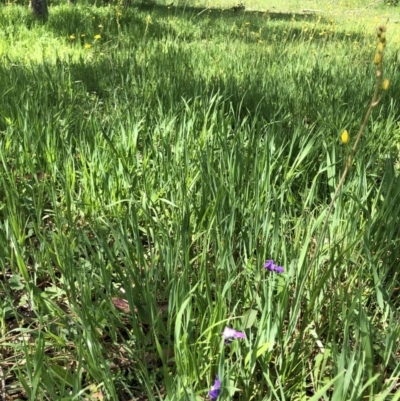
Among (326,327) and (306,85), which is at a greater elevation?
(306,85)

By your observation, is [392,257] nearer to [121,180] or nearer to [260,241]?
[260,241]

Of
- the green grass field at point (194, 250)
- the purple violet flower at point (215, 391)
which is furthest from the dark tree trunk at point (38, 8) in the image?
the purple violet flower at point (215, 391)

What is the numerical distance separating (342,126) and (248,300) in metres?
1.38

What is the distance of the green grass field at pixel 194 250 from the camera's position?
3.20 ft

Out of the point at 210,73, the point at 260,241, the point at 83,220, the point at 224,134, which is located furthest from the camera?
the point at 210,73

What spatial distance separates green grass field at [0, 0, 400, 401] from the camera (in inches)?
38.4

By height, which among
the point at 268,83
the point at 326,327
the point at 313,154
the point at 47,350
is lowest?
the point at 47,350

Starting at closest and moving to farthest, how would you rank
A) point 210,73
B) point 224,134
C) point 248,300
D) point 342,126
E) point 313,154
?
point 248,300 < point 224,134 < point 313,154 < point 342,126 < point 210,73

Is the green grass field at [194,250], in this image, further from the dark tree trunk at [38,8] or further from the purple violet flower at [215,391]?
the dark tree trunk at [38,8]

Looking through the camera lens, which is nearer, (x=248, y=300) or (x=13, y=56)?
(x=248, y=300)

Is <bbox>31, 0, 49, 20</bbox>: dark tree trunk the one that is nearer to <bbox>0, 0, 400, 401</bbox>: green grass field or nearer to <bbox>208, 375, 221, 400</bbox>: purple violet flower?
<bbox>0, 0, 400, 401</bbox>: green grass field

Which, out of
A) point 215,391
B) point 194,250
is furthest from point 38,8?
point 215,391

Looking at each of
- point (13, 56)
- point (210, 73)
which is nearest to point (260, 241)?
point (210, 73)

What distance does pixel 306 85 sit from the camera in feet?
9.59
